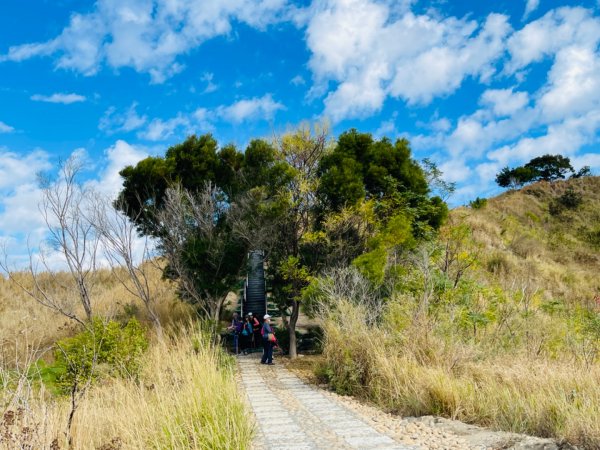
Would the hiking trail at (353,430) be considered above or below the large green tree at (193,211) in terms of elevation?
below

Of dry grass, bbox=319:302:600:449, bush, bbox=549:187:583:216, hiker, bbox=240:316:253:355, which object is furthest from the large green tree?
bush, bbox=549:187:583:216

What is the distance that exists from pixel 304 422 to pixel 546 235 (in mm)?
30752

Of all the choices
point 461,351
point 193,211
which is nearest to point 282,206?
point 193,211

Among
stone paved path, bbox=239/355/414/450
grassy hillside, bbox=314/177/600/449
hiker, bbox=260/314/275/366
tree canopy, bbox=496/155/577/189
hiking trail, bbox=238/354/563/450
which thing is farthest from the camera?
tree canopy, bbox=496/155/577/189

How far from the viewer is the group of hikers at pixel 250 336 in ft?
44.4

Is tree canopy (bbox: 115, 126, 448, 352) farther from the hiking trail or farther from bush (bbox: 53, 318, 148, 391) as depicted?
the hiking trail

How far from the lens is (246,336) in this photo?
55.2ft

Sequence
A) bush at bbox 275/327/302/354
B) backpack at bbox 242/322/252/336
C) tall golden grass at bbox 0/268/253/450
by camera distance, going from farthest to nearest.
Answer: bush at bbox 275/327/302/354 < backpack at bbox 242/322/252/336 < tall golden grass at bbox 0/268/253/450

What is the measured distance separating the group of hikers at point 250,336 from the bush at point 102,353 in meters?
4.74

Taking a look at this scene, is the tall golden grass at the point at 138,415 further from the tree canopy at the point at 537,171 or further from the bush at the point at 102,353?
the tree canopy at the point at 537,171

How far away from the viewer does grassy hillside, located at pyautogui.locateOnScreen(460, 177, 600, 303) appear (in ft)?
82.3

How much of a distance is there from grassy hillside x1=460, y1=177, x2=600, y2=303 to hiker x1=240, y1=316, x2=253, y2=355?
11993 mm

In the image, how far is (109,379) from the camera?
760 centimetres

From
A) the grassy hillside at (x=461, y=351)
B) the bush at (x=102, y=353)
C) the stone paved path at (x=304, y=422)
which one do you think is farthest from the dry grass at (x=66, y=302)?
the grassy hillside at (x=461, y=351)
